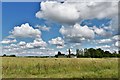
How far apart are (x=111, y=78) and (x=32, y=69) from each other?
6.49m

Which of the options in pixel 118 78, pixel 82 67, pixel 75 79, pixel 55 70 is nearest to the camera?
pixel 75 79

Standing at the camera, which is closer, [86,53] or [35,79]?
[35,79]

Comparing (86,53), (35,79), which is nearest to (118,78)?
(35,79)

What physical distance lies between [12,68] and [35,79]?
5595 millimetres

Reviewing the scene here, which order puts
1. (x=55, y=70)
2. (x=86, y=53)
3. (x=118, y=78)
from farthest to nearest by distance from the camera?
(x=86, y=53) < (x=55, y=70) < (x=118, y=78)

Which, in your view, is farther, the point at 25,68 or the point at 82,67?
the point at 82,67

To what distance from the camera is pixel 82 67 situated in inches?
759

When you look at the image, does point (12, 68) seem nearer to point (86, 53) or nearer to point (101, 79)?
point (101, 79)

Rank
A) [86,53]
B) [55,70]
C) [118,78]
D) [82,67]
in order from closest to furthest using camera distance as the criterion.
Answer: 1. [118,78]
2. [55,70]
3. [82,67]
4. [86,53]

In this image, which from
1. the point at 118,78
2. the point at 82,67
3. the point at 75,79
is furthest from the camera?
the point at 82,67

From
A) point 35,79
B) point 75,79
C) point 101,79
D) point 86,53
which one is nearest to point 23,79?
point 35,79

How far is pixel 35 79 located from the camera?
12375 millimetres

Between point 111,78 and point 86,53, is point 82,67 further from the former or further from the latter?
point 86,53

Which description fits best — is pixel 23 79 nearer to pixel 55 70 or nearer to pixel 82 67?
pixel 55 70
